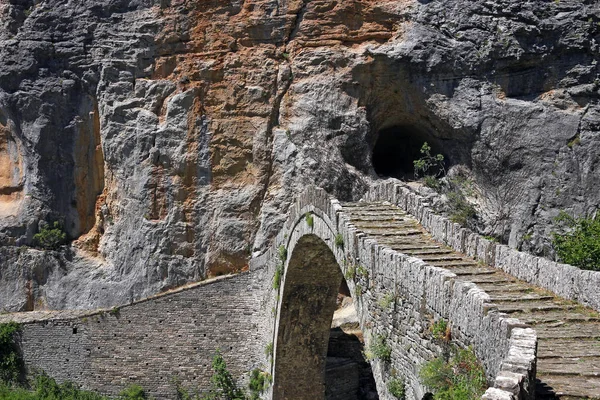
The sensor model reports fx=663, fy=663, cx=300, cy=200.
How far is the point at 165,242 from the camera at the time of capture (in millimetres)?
20172

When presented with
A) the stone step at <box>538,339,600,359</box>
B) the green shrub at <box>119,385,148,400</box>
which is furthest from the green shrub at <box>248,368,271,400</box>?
the stone step at <box>538,339,600,359</box>

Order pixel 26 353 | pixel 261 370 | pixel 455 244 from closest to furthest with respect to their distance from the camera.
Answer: pixel 455 244
pixel 261 370
pixel 26 353

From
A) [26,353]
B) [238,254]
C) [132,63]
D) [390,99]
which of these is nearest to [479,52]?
[390,99]

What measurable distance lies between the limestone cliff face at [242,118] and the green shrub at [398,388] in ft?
39.5

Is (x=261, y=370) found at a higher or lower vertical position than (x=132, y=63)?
lower

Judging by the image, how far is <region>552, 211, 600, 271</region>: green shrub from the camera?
13.9 metres

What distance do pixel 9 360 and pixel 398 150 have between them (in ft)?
44.7

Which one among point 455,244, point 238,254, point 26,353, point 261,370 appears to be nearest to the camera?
point 455,244

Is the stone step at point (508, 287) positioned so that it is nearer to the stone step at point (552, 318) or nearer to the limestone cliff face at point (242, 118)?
the stone step at point (552, 318)

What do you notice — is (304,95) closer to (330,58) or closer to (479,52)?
(330,58)

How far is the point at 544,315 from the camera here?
6.03 metres

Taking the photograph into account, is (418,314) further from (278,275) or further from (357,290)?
(278,275)

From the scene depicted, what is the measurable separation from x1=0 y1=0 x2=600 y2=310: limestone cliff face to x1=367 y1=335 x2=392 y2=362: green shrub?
446 inches

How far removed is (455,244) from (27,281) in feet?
53.5
